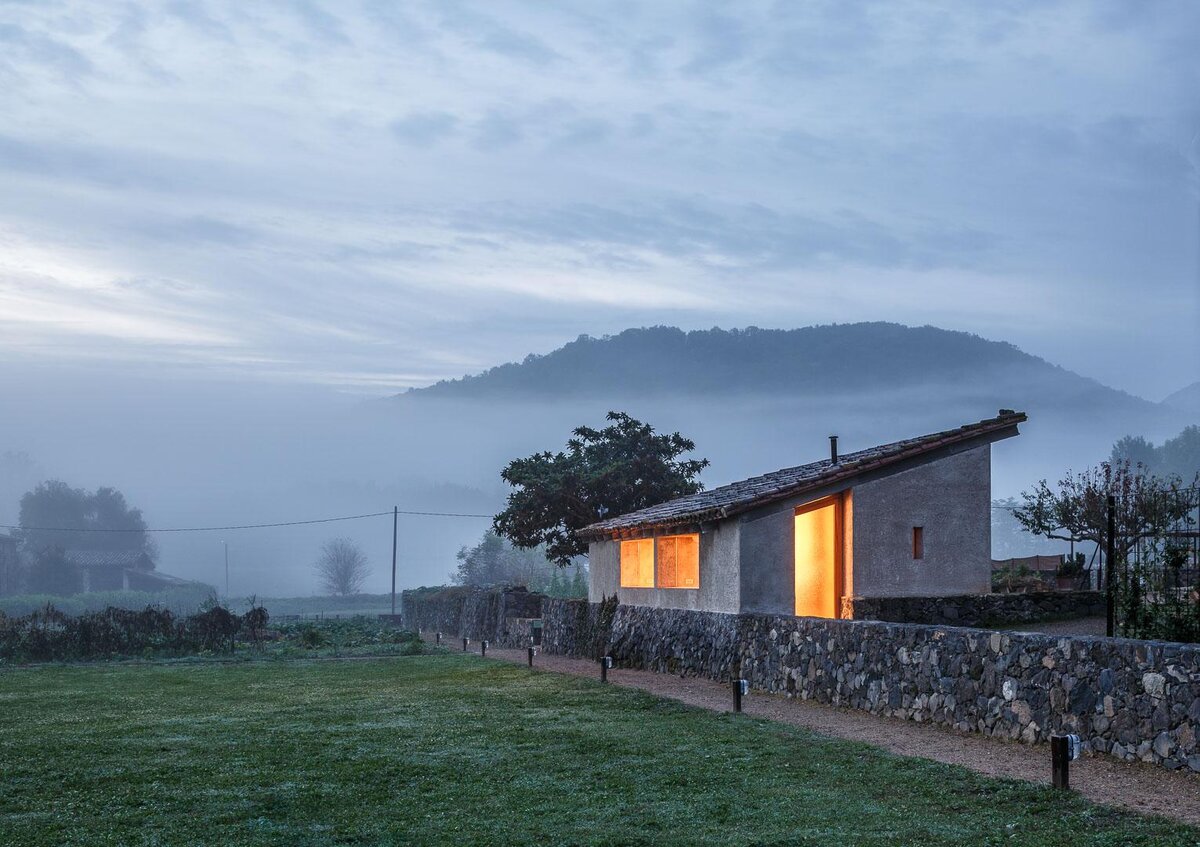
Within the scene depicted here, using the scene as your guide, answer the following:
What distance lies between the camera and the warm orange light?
2569cm

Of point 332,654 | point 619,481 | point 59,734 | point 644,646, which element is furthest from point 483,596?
point 59,734

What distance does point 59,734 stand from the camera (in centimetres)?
1578

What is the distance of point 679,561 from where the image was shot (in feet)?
92.4

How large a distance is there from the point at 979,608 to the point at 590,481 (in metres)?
23.9

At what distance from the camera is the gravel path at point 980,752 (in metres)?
10.1

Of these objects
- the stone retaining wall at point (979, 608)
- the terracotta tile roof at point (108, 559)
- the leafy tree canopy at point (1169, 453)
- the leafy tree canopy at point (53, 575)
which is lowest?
the leafy tree canopy at point (53, 575)

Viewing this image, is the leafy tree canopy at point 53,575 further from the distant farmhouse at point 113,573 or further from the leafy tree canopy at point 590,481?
the leafy tree canopy at point 590,481

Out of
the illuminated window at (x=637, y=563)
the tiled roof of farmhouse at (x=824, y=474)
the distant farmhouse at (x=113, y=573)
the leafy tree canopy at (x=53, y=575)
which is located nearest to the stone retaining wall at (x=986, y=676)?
the tiled roof of farmhouse at (x=824, y=474)

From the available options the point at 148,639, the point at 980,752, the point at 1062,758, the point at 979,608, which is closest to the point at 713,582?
the point at 979,608

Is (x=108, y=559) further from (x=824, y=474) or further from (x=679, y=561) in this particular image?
(x=824, y=474)

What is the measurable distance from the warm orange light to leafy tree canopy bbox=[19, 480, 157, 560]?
4713 inches

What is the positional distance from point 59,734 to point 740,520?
12.9 meters

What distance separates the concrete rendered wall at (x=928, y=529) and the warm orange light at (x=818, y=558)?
753 mm

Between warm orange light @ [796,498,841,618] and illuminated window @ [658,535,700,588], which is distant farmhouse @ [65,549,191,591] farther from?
warm orange light @ [796,498,841,618]
